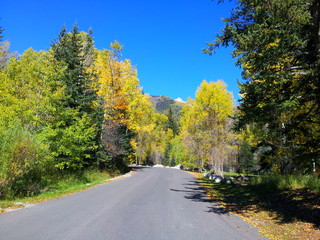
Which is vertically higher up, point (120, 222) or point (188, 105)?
point (188, 105)

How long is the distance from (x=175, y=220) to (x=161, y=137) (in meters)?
63.7

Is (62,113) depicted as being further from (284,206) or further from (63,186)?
(284,206)

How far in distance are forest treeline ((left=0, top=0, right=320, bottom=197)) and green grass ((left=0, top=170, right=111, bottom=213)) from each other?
586mm

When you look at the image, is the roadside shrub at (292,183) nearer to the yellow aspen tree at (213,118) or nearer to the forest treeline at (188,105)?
the forest treeline at (188,105)

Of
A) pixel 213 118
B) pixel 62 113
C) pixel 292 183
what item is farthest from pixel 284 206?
pixel 213 118

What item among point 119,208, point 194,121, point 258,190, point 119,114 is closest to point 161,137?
point 194,121

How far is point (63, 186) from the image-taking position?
1489 cm

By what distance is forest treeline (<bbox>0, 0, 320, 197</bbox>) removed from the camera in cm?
762

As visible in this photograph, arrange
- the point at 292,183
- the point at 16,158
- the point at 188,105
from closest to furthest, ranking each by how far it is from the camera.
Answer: the point at 16,158 < the point at 292,183 < the point at 188,105

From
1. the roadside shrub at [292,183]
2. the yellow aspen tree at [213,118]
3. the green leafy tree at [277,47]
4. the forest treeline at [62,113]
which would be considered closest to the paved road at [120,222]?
the forest treeline at [62,113]

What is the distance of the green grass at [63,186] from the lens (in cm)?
1030

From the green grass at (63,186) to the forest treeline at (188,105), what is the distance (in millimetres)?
586

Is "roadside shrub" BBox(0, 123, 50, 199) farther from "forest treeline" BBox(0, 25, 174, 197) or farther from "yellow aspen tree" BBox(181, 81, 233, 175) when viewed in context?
"yellow aspen tree" BBox(181, 81, 233, 175)

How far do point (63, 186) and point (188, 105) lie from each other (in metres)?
22.2
